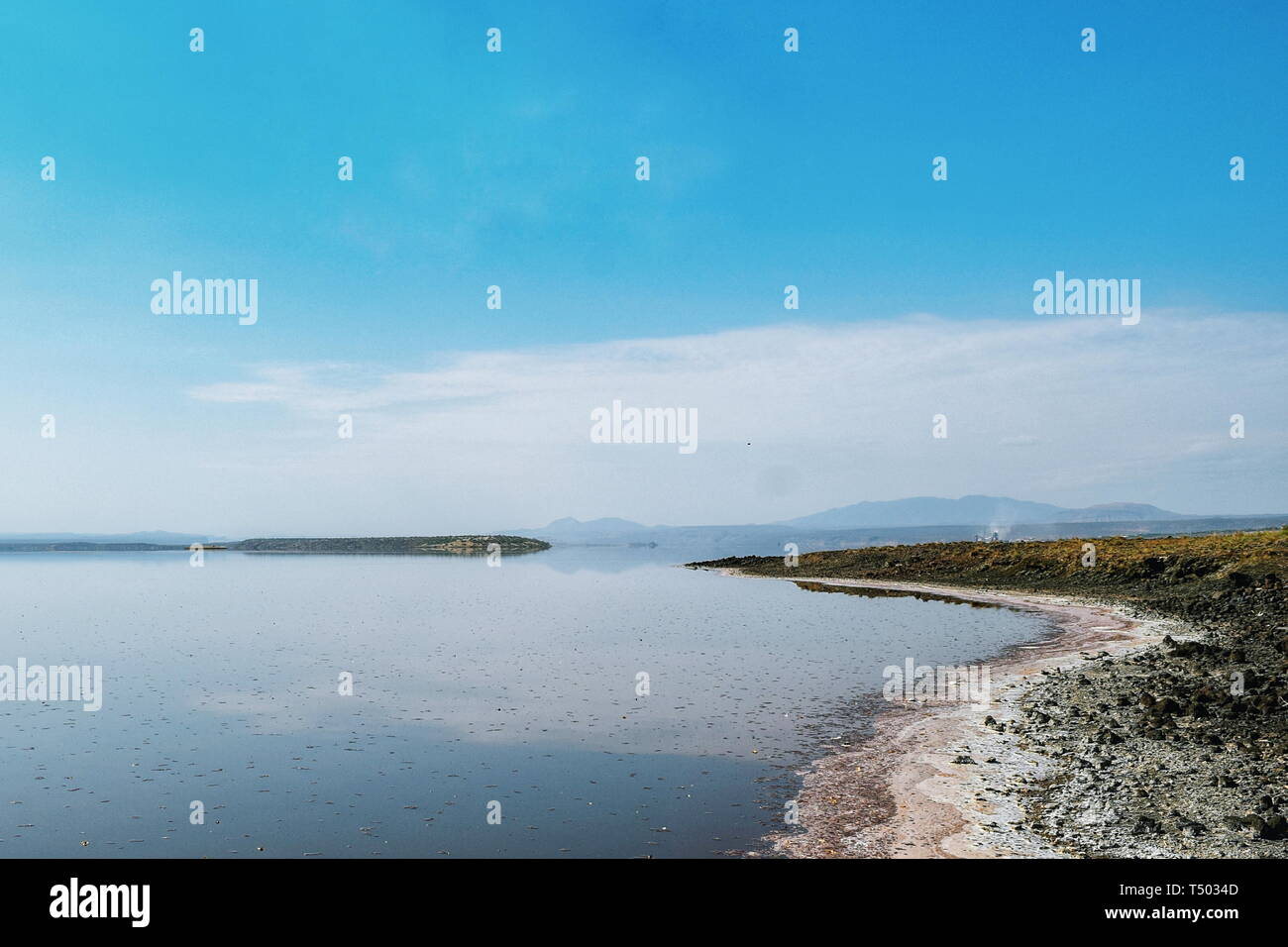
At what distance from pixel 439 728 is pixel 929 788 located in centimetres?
1420

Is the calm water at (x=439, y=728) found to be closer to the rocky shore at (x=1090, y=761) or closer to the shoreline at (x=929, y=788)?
the shoreline at (x=929, y=788)

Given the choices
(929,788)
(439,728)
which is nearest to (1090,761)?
(929,788)

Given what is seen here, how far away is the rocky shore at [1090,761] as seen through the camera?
14.7 m

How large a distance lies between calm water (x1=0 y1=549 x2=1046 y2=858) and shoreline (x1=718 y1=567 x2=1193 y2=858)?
1.13 m

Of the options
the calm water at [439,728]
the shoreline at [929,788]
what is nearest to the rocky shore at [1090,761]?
the shoreline at [929,788]

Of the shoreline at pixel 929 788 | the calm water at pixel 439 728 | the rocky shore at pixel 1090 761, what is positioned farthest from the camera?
the calm water at pixel 439 728

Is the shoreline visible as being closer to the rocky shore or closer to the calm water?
the rocky shore

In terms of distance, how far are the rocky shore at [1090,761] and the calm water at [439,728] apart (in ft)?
6.49

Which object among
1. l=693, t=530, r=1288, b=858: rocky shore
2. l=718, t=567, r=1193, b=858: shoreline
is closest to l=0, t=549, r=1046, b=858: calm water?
l=718, t=567, r=1193, b=858: shoreline

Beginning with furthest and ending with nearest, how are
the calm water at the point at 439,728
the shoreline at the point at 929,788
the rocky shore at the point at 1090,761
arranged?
1. the calm water at the point at 439,728
2. the shoreline at the point at 929,788
3. the rocky shore at the point at 1090,761
